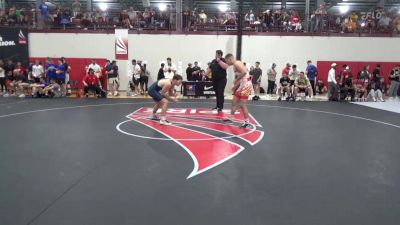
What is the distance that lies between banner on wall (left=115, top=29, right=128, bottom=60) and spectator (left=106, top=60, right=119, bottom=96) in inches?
46.5

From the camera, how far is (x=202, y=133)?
7.64 metres

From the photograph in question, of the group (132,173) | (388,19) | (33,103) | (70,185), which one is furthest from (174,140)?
(388,19)

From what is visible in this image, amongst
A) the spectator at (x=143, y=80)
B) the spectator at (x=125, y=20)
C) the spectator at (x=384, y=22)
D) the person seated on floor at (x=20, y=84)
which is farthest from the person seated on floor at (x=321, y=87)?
the person seated on floor at (x=20, y=84)

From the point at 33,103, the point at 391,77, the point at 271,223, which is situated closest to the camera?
the point at 271,223

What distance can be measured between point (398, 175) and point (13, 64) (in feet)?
53.3

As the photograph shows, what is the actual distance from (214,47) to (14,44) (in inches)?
359

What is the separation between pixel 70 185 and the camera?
4.54 meters

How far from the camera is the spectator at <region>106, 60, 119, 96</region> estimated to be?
53.5 ft

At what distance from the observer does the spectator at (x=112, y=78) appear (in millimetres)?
16312

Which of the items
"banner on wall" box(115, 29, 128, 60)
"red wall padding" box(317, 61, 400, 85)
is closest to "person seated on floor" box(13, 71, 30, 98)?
"banner on wall" box(115, 29, 128, 60)

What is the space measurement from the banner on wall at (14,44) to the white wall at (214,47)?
31 cm

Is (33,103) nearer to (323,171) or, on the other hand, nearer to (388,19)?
(323,171)

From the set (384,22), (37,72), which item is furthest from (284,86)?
(37,72)

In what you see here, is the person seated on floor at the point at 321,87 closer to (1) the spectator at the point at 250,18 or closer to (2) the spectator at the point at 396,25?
(1) the spectator at the point at 250,18
